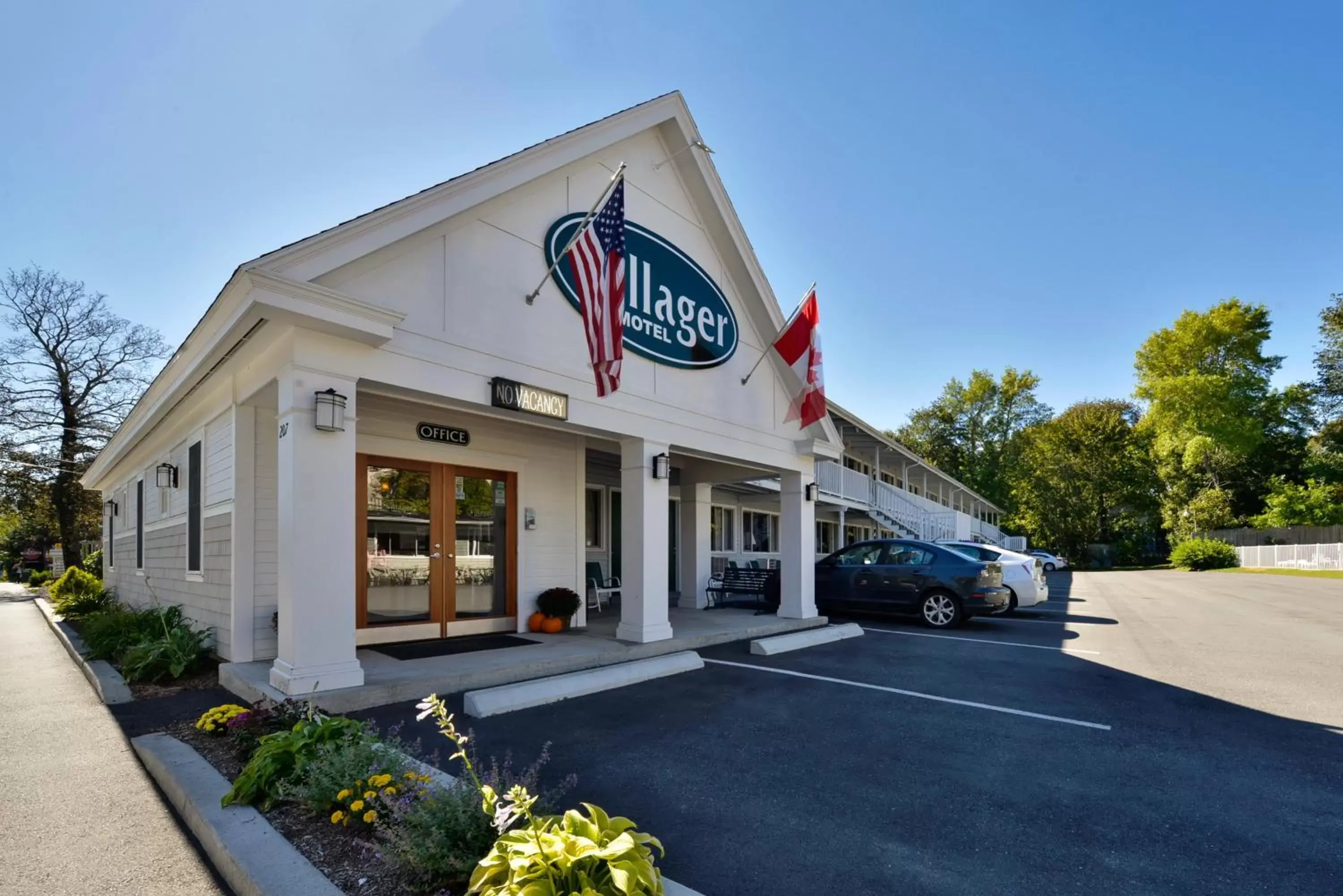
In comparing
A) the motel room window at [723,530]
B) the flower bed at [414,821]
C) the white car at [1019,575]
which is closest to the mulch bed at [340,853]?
the flower bed at [414,821]

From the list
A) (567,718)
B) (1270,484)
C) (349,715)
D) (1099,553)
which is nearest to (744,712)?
(567,718)

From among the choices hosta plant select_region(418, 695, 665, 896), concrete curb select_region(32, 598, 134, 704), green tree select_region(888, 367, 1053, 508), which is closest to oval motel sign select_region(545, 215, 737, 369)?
concrete curb select_region(32, 598, 134, 704)

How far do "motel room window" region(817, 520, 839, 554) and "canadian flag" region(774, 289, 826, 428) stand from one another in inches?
667

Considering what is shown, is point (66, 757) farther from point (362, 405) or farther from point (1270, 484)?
point (1270, 484)

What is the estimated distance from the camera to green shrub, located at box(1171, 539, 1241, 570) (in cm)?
3353

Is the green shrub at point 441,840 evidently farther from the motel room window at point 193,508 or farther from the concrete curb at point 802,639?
the motel room window at point 193,508

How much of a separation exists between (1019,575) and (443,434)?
11.1m

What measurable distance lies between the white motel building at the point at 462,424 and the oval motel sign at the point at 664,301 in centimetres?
4

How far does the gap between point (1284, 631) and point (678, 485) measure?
10.1 m

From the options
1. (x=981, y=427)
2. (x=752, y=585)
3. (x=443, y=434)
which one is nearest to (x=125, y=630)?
(x=443, y=434)

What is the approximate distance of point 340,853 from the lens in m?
3.22

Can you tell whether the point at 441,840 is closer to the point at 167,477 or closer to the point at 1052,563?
the point at 167,477

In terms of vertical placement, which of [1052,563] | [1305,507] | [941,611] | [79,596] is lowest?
[1052,563]

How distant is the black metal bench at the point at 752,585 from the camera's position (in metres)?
12.9
